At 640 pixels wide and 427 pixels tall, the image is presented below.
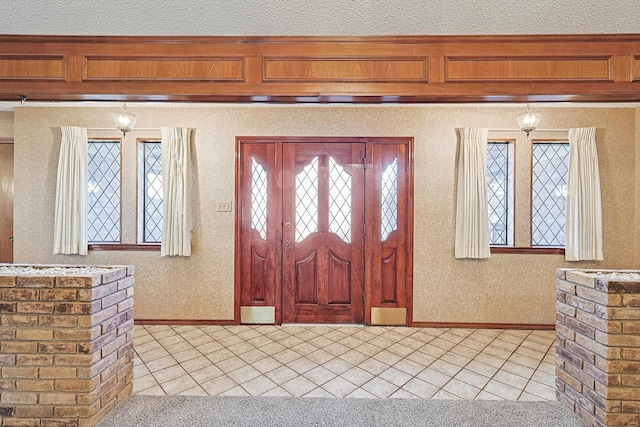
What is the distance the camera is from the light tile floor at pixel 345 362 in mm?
1960

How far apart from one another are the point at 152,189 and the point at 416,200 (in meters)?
2.96

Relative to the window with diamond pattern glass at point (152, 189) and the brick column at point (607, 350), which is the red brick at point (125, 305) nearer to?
the window with diamond pattern glass at point (152, 189)

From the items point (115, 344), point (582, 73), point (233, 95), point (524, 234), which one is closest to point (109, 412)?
point (115, 344)

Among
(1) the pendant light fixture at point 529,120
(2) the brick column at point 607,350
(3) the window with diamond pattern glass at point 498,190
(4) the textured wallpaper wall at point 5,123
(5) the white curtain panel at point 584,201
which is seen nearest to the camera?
(2) the brick column at point 607,350

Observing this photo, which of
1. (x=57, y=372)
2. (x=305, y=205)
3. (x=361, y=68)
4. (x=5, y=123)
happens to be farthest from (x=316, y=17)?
(x=5, y=123)

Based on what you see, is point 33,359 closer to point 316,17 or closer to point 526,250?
point 316,17

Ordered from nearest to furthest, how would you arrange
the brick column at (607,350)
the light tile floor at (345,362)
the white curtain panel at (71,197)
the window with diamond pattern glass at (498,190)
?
the brick column at (607,350) → the light tile floor at (345,362) → the white curtain panel at (71,197) → the window with diamond pattern glass at (498,190)

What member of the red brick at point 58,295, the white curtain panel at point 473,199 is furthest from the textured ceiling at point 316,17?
the red brick at point 58,295

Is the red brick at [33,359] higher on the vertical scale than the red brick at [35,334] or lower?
lower

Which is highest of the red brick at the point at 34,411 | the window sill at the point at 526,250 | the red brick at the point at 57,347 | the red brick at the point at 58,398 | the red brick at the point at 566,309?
the window sill at the point at 526,250

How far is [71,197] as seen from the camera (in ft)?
10.0

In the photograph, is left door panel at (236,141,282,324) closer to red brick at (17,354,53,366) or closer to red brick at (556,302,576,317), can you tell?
red brick at (17,354,53,366)

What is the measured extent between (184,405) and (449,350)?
2150 mm

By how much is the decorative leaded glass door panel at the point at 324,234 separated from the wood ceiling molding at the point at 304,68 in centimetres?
125
